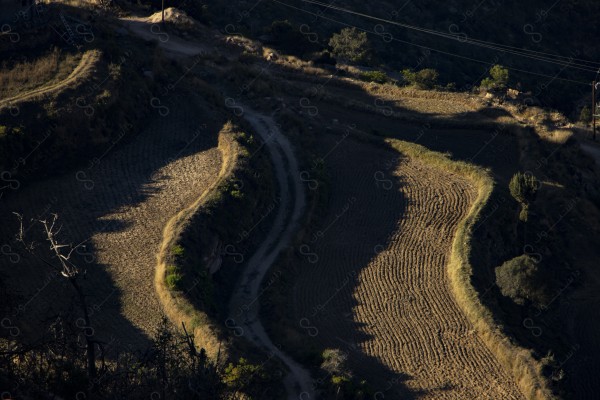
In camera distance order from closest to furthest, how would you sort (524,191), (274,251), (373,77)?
1. (274,251)
2. (524,191)
3. (373,77)

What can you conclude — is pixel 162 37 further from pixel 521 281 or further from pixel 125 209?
pixel 521 281

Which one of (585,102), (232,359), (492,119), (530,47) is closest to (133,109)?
(232,359)

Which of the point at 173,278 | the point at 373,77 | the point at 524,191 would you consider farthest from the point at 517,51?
the point at 173,278

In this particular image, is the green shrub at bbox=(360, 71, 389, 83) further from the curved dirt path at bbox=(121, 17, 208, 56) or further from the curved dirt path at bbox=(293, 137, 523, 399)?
the curved dirt path at bbox=(293, 137, 523, 399)

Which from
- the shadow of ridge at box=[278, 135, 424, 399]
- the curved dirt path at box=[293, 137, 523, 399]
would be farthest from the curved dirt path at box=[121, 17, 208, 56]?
the curved dirt path at box=[293, 137, 523, 399]

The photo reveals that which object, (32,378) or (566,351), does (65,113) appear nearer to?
(32,378)

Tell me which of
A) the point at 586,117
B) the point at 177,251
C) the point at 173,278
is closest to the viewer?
the point at 173,278

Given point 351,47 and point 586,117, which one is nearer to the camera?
point 586,117
